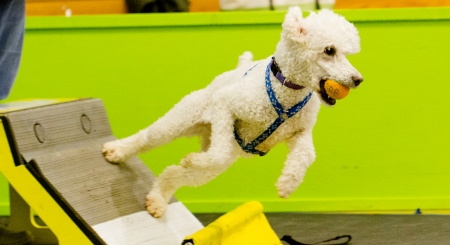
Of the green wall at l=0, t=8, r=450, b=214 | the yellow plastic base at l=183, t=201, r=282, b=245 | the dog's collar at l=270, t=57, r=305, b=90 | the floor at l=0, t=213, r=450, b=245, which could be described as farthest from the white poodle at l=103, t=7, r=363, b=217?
the green wall at l=0, t=8, r=450, b=214

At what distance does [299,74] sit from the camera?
103 centimetres

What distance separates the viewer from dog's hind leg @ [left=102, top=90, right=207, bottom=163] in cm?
122

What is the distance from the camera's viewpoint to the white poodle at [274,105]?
0.99 meters

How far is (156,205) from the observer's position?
53.5 inches

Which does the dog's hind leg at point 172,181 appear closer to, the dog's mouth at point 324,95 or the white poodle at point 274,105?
the white poodle at point 274,105

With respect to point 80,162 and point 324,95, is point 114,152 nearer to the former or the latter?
point 80,162

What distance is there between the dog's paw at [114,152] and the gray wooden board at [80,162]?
0.6 inches

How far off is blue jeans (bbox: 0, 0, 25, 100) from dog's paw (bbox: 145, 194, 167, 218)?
466 mm

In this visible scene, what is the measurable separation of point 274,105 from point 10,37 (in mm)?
698

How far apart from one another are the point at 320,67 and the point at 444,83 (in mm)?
1154

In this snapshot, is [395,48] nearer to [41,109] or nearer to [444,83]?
[444,83]

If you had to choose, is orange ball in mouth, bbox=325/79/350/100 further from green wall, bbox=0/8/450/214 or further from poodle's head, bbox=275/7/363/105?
green wall, bbox=0/8/450/214

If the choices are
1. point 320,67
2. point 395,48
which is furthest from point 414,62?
A: point 320,67

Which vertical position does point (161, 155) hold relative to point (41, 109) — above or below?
below
